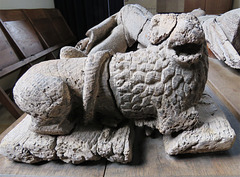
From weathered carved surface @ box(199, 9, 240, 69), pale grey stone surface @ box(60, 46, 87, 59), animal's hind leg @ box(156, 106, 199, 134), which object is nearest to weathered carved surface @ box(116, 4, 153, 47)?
pale grey stone surface @ box(60, 46, 87, 59)

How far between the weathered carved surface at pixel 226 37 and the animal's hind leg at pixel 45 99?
1570 millimetres

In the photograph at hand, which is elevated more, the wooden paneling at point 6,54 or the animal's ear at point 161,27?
the animal's ear at point 161,27

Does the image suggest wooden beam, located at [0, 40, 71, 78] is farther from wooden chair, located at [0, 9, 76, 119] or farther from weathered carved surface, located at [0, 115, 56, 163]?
weathered carved surface, located at [0, 115, 56, 163]

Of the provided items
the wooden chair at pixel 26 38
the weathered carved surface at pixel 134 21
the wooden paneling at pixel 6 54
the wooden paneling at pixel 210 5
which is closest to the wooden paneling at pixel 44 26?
the wooden chair at pixel 26 38

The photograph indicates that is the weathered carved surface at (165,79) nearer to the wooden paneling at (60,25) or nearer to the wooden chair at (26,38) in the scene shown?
the wooden chair at (26,38)

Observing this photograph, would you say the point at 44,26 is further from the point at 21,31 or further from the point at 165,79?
the point at 165,79

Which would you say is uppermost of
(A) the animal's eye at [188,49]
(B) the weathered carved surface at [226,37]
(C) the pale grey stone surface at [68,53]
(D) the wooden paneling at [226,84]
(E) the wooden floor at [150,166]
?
(A) the animal's eye at [188,49]

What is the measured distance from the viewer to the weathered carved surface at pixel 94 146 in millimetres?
893

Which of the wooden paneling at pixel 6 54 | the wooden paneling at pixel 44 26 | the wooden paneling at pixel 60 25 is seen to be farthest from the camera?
the wooden paneling at pixel 60 25

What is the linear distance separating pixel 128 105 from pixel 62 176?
16.7 inches

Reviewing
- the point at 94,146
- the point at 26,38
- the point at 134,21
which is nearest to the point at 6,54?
the point at 26,38

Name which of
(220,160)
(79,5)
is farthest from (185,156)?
(79,5)

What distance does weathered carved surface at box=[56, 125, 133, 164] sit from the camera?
89 cm

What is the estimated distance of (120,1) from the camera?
3.10 meters
